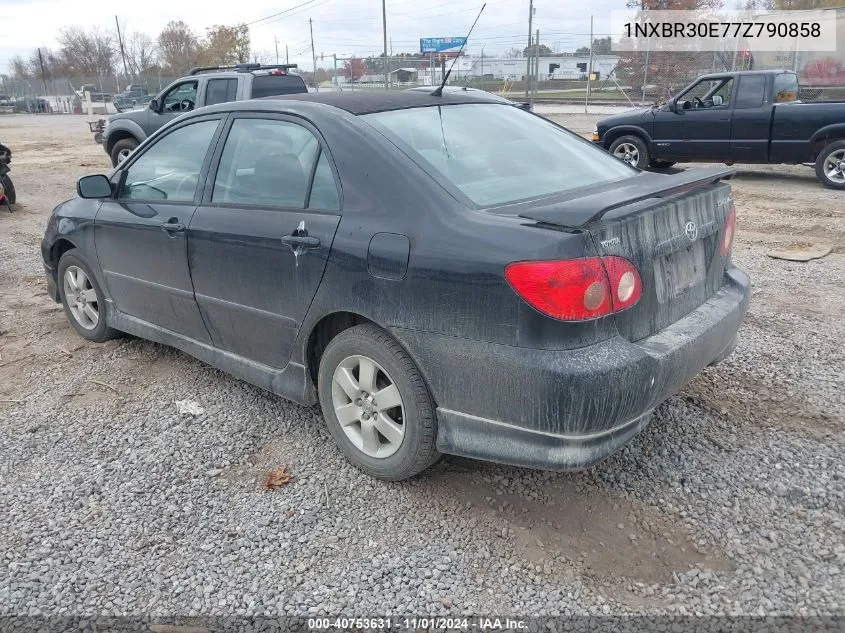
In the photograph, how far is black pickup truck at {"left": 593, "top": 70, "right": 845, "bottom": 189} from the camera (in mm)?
10656

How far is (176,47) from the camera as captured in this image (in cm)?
6650

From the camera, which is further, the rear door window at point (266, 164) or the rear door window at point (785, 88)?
the rear door window at point (785, 88)

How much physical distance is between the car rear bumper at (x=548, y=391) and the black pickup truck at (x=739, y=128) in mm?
9539

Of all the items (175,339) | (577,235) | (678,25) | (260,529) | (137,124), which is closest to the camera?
(577,235)

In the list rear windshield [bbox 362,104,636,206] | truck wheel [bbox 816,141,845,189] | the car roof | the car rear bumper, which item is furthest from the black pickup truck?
the car rear bumper

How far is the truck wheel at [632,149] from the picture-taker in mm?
12398

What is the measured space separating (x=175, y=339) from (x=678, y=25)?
31.5m

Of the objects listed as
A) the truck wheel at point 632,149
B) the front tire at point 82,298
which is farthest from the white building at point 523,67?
the front tire at point 82,298

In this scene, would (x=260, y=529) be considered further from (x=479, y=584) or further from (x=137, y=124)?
(x=137, y=124)

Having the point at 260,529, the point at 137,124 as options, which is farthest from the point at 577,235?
the point at 137,124

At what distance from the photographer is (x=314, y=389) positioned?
3.42m

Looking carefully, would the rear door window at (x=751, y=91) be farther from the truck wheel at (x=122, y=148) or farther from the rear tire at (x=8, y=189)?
the rear tire at (x=8, y=189)

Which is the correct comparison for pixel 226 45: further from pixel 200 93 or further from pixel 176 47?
pixel 200 93

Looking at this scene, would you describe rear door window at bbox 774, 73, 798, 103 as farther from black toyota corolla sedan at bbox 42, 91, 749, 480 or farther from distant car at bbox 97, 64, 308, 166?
black toyota corolla sedan at bbox 42, 91, 749, 480
